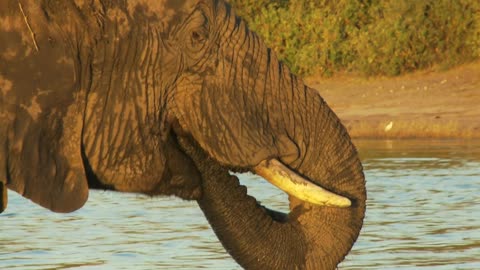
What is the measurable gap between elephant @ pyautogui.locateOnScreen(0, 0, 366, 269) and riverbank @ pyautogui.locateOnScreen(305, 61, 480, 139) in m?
13.1

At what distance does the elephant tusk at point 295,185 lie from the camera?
13.3 ft

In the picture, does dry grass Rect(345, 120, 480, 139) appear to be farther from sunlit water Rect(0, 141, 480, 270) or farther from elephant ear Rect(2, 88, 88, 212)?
elephant ear Rect(2, 88, 88, 212)

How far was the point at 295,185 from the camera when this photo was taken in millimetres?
4086

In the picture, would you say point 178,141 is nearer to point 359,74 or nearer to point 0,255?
point 0,255

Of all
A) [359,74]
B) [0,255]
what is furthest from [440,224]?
[359,74]

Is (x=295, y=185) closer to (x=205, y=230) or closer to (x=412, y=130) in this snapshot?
(x=205, y=230)

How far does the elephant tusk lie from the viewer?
13.3 feet

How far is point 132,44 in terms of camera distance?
12.9 ft

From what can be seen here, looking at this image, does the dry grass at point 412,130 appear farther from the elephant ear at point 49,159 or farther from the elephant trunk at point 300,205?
the elephant ear at point 49,159

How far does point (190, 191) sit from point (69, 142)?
18.1 inches

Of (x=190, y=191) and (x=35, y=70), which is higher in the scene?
(x=35, y=70)

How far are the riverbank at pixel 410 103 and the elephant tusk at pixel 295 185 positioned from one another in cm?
1320

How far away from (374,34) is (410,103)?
229 cm

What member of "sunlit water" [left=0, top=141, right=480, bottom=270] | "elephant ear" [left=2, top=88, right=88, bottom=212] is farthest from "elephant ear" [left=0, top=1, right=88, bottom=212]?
"sunlit water" [left=0, top=141, right=480, bottom=270]
